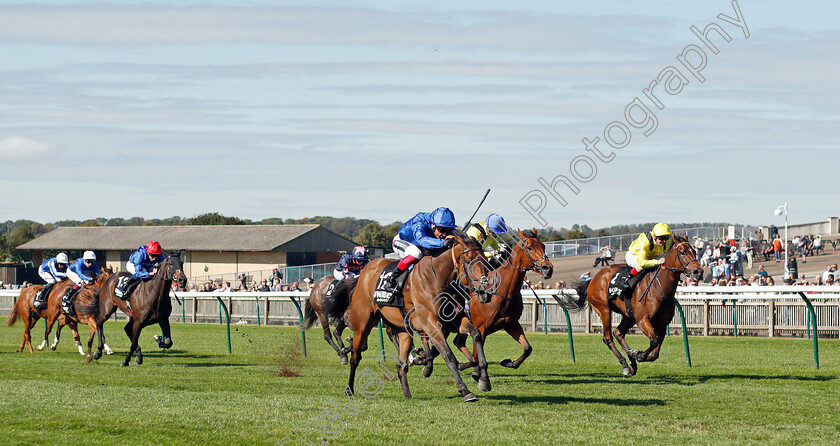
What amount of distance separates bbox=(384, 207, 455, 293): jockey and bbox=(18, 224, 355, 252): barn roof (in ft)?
143

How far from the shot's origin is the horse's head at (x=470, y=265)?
819 cm

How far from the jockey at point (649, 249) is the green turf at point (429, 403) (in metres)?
1.21

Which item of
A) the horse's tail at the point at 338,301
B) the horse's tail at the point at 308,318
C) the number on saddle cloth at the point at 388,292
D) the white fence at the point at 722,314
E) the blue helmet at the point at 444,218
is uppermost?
the blue helmet at the point at 444,218

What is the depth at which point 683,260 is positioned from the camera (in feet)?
35.7

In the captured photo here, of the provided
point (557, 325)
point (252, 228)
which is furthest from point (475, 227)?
point (252, 228)

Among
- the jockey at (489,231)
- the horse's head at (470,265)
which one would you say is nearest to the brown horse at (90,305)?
the jockey at (489,231)

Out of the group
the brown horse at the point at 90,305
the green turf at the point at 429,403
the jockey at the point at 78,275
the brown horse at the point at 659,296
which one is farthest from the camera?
the jockey at the point at 78,275

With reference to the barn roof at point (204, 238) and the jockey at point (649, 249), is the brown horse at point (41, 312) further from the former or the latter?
the barn roof at point (204, 238)

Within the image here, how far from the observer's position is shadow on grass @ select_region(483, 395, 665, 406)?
8.47m

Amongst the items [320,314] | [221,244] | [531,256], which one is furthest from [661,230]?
[221,244]

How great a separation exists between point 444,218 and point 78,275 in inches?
359

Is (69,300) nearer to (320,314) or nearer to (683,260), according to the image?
(320,314)

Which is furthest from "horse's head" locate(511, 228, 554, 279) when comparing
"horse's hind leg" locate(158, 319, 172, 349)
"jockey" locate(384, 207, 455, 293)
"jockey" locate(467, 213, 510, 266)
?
"horse's hind leg" locate(158, 319, 172, 349)

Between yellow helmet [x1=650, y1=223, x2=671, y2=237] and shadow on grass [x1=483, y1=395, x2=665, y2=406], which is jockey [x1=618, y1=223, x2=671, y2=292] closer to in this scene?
yellow helmet [x1=650, y1=223, x2=671, y2=237]
